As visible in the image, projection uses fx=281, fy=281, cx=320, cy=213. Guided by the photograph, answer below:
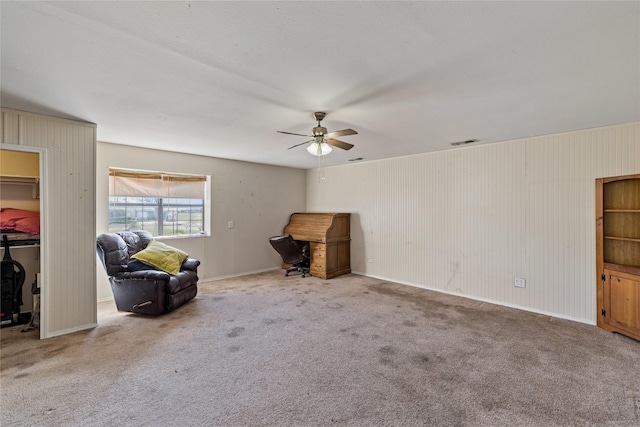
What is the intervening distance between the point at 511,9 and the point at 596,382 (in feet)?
9.25

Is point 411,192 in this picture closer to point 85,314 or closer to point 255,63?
point 255,63

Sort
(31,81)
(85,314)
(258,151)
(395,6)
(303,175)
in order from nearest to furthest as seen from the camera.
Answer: (395,6) < (31,81) < (85,314) < (258,151) < (303,175)

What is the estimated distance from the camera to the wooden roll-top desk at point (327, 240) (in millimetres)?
5688

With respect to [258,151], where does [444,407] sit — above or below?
below

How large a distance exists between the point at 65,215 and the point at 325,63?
10.8ft

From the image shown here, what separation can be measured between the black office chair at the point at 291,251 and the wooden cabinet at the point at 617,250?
14.6ft

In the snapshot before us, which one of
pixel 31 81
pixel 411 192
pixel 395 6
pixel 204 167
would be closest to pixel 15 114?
pixel 31 81

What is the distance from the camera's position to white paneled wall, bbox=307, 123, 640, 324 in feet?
11.5

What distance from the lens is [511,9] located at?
143 centimetres

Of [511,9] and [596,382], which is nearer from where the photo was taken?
[511,9]

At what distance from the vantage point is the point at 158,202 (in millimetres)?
5027

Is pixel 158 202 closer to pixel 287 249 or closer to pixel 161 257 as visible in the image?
pixel 161 257

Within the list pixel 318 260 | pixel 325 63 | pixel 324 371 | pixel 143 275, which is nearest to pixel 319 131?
pixel 325 63

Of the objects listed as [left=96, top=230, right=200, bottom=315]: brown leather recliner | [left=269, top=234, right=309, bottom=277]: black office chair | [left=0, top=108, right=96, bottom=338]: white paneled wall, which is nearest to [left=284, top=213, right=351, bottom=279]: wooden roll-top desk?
[left=269, top=234, right=309, bottom=277]: black office chair
